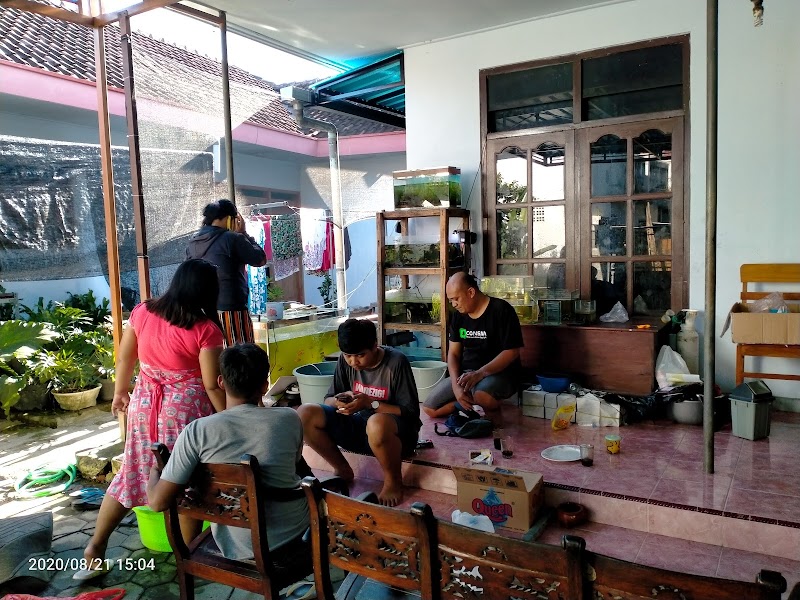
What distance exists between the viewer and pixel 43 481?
4.64 metres

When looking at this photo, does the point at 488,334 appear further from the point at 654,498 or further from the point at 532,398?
the point at 654,498

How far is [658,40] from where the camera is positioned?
17.7 feet

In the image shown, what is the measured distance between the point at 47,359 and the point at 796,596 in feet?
22.4

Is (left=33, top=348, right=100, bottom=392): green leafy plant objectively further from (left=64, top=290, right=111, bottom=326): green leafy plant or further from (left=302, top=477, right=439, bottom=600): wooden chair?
(left=302, top=477, right=439, bottom=600): wooden chair

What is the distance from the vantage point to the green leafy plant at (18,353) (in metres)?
5.16

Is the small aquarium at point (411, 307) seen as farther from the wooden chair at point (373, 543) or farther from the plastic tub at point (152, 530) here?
the wooden chair at point (373, 543)

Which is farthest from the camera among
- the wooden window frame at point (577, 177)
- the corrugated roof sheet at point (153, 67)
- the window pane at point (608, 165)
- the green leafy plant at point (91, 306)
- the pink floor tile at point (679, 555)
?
the green leafy plant at point (91, 306)

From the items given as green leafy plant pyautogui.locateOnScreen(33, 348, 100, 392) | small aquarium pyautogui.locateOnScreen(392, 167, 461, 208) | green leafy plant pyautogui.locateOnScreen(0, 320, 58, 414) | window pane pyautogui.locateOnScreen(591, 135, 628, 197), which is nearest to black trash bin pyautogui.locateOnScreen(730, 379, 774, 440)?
window pane pyautogui.locateOnScreen(591, 135, 628, 197)

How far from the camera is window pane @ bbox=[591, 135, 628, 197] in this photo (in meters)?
5.68

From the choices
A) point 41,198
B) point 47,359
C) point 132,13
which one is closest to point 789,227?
point 132,13

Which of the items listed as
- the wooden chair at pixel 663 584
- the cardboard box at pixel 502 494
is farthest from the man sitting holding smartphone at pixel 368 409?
the wooden chair at pixel 663 584

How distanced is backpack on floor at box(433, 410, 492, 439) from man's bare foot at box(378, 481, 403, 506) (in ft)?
2.89

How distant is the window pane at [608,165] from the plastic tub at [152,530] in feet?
14.4

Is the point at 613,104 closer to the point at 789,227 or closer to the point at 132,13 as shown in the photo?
the point at 789,227
